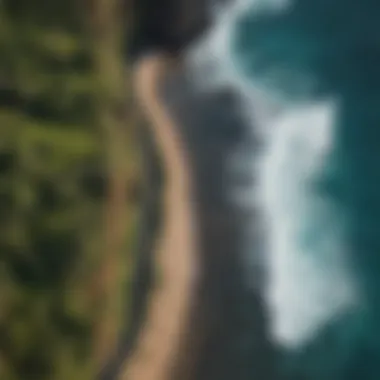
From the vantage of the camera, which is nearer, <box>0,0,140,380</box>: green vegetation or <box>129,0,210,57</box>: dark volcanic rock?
<box>0,0,140,380</box>: green vegetation

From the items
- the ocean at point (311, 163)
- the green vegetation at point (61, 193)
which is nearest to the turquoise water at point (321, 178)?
the ocean at point (311, 163)

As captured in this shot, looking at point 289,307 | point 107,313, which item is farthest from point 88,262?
point 289,307

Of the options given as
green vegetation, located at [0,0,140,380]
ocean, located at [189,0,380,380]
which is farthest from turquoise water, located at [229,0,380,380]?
green vegetation, located at [0,0,140,380]

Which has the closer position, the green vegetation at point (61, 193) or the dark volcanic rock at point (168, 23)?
the green vegetation at point (61, 193)

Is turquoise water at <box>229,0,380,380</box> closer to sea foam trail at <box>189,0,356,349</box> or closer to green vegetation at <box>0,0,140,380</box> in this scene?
sea foam trail at <box>189,0,356,349</box>

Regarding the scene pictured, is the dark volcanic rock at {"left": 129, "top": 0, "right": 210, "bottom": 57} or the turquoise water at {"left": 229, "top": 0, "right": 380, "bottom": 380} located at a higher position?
the dark volcanic rock at {"left": 129, "top": 0, "right": 210, "bottom": 57}

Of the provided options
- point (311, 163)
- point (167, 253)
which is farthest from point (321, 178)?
point (167, 253)

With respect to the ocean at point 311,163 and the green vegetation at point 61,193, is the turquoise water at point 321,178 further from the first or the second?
the green vegetation at point 61,193
